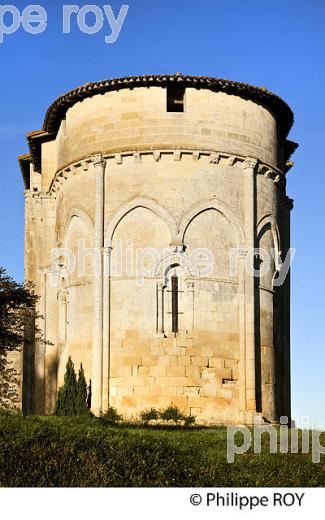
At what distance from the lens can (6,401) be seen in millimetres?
37875

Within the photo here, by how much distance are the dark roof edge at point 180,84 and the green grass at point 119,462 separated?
13396 mm

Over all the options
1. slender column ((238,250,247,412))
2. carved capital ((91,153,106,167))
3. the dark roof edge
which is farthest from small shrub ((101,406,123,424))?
the dark roof edge

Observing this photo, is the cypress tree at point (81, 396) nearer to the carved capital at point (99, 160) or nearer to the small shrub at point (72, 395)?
the small shrub at point (72, 395)

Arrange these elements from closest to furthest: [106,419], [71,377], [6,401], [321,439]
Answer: [321,439], [106,419], [71,377], [6,401]

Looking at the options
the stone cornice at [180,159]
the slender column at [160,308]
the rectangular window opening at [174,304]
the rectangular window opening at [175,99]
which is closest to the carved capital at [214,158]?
the stone cornice at [180,159]

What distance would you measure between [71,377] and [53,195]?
7682 mm

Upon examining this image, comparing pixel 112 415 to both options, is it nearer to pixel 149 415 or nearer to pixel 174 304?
pixel 149 415

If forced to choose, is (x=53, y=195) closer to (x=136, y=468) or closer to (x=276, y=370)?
(x=276, y=370)

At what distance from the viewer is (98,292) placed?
33.6 metres

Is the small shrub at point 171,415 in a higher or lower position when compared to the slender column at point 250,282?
lower

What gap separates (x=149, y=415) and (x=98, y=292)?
4137mm

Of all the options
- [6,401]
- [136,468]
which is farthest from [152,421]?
[136,468]

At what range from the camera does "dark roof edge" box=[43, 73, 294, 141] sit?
111 feet

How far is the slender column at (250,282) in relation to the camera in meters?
33.2
